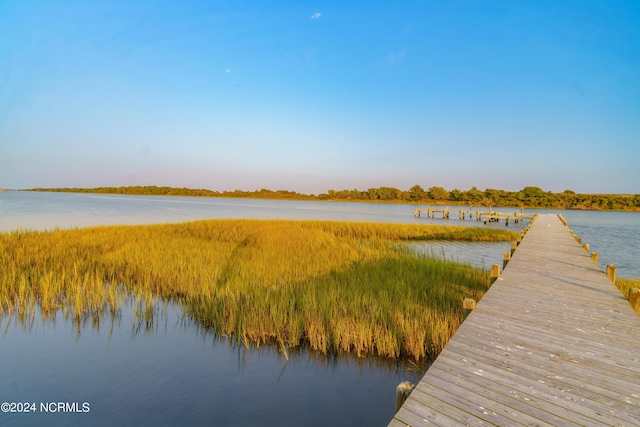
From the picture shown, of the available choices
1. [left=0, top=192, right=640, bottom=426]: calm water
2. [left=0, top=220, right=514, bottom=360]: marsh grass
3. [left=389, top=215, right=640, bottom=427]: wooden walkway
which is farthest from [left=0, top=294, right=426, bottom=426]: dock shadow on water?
[left=389, top=215, right=640, bottom=427]: wooden walkway

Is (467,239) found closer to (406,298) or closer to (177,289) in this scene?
(406,298)

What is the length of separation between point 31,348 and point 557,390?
8.75 meters

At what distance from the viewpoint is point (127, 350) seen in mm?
6496

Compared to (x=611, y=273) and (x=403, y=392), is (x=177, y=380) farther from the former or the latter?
(x=611, y=273)

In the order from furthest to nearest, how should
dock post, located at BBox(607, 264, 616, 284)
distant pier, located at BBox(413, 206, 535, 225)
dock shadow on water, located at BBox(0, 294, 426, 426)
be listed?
distant pier, located at BBox(413, 206, 535, 225) < dock post, located at BBox(607, 264, 616, 284) < dock shadow on water, located at BBox(0, 294, 426, 426)

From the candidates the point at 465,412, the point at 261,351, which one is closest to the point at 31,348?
the point at 261,351

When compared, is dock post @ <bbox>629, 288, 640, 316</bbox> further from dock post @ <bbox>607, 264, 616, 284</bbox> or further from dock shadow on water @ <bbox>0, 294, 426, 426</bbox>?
dock shadow on water @ <bbox>0, 294, 426, 426</bbox>

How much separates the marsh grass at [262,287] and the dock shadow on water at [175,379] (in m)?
0.38

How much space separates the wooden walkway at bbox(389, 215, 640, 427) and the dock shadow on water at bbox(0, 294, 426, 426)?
1.88 metres

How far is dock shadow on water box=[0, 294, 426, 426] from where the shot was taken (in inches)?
189

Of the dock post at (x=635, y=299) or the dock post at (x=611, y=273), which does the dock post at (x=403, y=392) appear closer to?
the dock post at (x=635, y=299)

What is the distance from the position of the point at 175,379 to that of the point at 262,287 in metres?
3.46

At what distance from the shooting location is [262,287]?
348 inches

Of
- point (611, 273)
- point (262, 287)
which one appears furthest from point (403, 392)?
point (611, 273)
